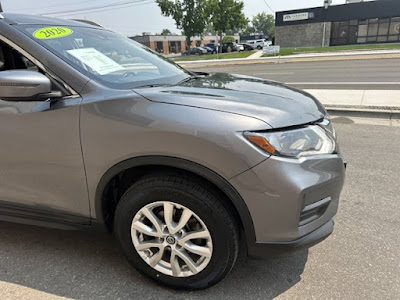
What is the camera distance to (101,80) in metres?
2.13

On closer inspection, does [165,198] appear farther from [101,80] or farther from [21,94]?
[21,94]

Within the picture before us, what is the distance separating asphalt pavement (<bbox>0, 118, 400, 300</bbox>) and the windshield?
1173mm

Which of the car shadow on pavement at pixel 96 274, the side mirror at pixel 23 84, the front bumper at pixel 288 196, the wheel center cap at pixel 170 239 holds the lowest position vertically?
the car shadow on pavement at pixel 96 274

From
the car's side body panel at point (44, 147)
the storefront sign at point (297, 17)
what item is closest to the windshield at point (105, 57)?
the car's side body panel at point (44, 147)

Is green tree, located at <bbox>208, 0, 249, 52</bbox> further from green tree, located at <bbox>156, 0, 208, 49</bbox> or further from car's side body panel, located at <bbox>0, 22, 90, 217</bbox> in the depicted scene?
car's side body panel, located at <bbox>0, 22, 90, 217</bbox>

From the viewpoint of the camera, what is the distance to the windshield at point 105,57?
7.22 feet

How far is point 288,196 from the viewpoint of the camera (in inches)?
69.7

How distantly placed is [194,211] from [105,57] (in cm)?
137

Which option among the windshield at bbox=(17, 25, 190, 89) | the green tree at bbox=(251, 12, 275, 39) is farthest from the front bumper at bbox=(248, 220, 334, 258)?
the green tree at bbox=(251, 12, 275, 39)

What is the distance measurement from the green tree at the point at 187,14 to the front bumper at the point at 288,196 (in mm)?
51845

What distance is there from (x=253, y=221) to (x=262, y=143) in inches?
17.7

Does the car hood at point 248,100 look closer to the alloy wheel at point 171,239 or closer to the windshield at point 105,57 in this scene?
the windshield at point 105,57

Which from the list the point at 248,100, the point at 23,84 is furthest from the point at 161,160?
the point at 23,84

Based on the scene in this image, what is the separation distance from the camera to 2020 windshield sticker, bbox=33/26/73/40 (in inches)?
88.7
